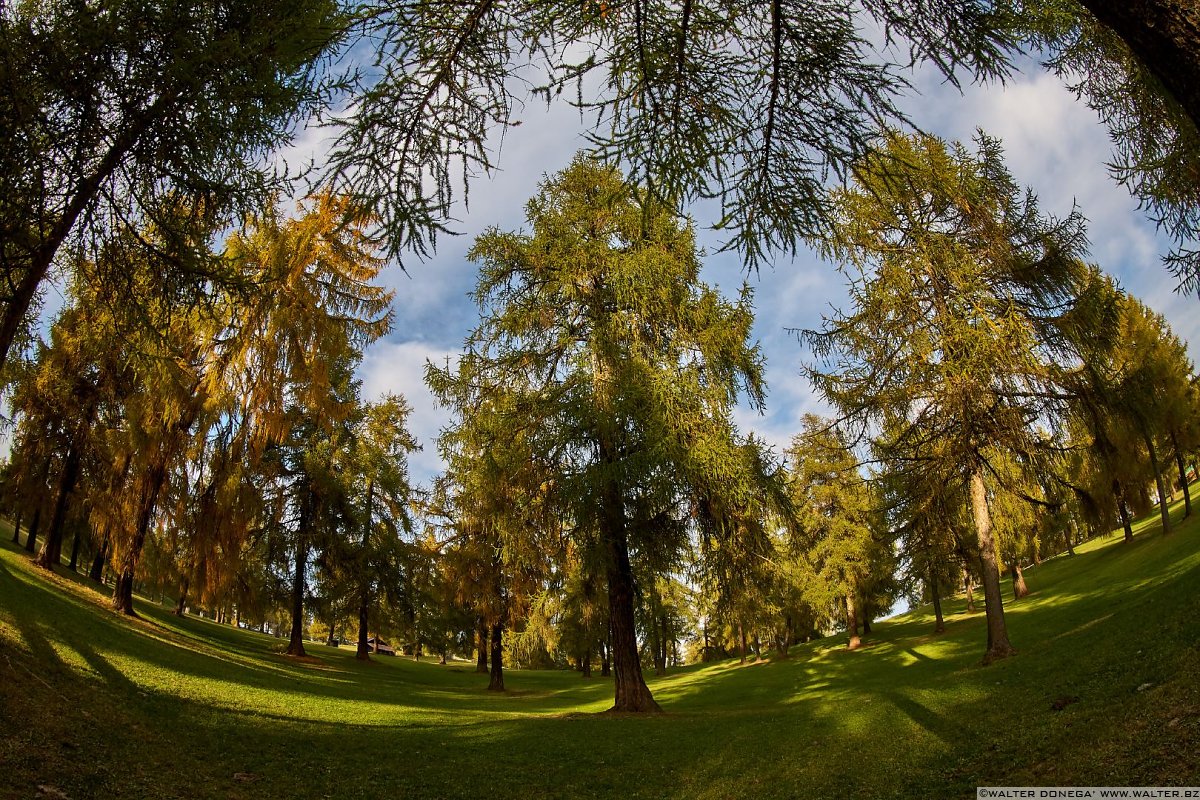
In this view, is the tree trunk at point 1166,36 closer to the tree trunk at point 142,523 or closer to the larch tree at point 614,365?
the larch tree at point 614,365

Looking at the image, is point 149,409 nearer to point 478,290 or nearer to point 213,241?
point 478,290

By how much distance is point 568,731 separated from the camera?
33.4ft

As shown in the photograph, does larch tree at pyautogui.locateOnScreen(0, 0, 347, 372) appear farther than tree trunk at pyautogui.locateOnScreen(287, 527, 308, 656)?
No

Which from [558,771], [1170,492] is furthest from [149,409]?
[1170,492]

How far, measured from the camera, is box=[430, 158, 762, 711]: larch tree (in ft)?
35.6

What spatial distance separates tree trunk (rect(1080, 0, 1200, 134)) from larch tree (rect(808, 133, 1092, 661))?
8.85m

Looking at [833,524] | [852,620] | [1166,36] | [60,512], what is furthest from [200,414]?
Answer: [852,620]

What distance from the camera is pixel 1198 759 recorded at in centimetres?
416

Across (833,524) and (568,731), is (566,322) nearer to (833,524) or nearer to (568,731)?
(568,731)

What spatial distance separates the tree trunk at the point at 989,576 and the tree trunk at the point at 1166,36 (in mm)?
10652

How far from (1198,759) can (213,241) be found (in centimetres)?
986

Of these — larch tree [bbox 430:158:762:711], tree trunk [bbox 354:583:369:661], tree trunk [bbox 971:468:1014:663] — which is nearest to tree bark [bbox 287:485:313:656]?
tree trunk [bbox 354:583:369:661]

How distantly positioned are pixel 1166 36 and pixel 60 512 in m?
22.5

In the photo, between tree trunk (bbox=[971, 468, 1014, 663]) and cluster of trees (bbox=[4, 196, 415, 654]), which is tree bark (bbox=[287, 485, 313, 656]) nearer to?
cluster of trees (bbox=[4, 196, 415, 654])
